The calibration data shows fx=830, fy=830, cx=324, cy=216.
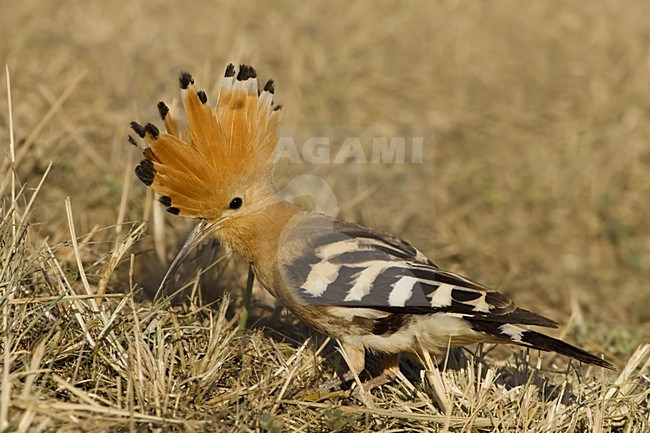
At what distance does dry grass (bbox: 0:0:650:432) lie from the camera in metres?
2.87

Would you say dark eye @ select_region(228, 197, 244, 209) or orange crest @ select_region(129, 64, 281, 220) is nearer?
orange crest @ select_region(129, 64, 281, 220)

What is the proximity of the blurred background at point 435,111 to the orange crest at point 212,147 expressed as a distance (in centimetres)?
93

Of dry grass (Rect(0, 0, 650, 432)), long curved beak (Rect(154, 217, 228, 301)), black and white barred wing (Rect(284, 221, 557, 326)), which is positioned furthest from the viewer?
long curved beak (Rect(154, 217, 228, 301))

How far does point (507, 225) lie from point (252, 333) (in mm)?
3050

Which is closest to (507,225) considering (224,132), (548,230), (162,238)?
(548,230)

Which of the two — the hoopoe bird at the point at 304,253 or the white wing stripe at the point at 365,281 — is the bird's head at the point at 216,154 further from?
the white wing stripe at the point at 365,281

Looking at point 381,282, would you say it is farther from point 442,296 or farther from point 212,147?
point 212,147

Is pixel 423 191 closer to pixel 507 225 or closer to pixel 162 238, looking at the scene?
pixel 507 225

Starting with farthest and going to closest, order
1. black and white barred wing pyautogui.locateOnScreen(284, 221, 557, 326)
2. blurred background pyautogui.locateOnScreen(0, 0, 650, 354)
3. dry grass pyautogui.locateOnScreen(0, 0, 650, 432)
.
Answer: blurred background pyautogui.locateOnScreen(0, 0, 650, 354) < black and white barred wing pyautogui.locateOnScreen(284, 221, 557, 326) < dry grass pyautogui.locateOnScreen(0, 0, 650, 432)

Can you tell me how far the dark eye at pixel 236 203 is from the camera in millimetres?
3404

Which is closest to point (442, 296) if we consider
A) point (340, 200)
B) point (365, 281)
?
point (365, 281)

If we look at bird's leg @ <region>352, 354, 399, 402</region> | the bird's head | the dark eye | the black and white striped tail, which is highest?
the bird's head

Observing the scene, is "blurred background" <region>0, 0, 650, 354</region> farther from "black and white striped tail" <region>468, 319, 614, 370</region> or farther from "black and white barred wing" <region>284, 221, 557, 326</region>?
"black and white striped tail" <region>468, 319, 614, 370</region>

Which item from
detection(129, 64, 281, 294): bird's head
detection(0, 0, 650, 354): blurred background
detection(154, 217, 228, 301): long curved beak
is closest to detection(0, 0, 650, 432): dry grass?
detection(0, 0, 650, 354): blurred background
